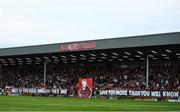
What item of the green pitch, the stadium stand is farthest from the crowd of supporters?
the green pitch

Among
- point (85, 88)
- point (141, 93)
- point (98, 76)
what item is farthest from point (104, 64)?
point (141, 93)

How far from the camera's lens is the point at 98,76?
63875 millimetres

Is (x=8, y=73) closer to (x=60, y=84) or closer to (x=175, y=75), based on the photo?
(x=60, y=84)

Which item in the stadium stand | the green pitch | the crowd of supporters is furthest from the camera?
the crowd of supporters

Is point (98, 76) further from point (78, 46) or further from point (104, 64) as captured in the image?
point (78, 46)

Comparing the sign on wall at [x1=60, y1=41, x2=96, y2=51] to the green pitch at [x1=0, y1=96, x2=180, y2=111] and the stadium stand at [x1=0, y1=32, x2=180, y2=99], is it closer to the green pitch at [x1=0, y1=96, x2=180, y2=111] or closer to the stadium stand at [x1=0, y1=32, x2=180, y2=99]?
the stadium stand at [x1=0, y1=32, x2=180, y2=99]

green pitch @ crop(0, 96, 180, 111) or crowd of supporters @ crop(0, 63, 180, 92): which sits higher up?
crowd of supporters @ crop(0, 63, 180, 92)

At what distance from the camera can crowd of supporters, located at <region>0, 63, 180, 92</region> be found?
55156 millimetres

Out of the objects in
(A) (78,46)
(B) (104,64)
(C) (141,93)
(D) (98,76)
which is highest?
(A) (78,46)

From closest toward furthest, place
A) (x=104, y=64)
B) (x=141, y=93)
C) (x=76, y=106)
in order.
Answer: (x=76, y=106), (x=141, y=93), (x=104, y=64)

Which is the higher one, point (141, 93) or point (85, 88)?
point (85, 88)

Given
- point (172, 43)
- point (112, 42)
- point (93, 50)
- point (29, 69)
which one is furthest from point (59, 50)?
point (29, 69)

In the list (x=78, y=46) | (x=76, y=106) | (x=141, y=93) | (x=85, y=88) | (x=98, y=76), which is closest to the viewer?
(x=76, y=106)

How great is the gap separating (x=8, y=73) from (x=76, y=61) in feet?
49.4
